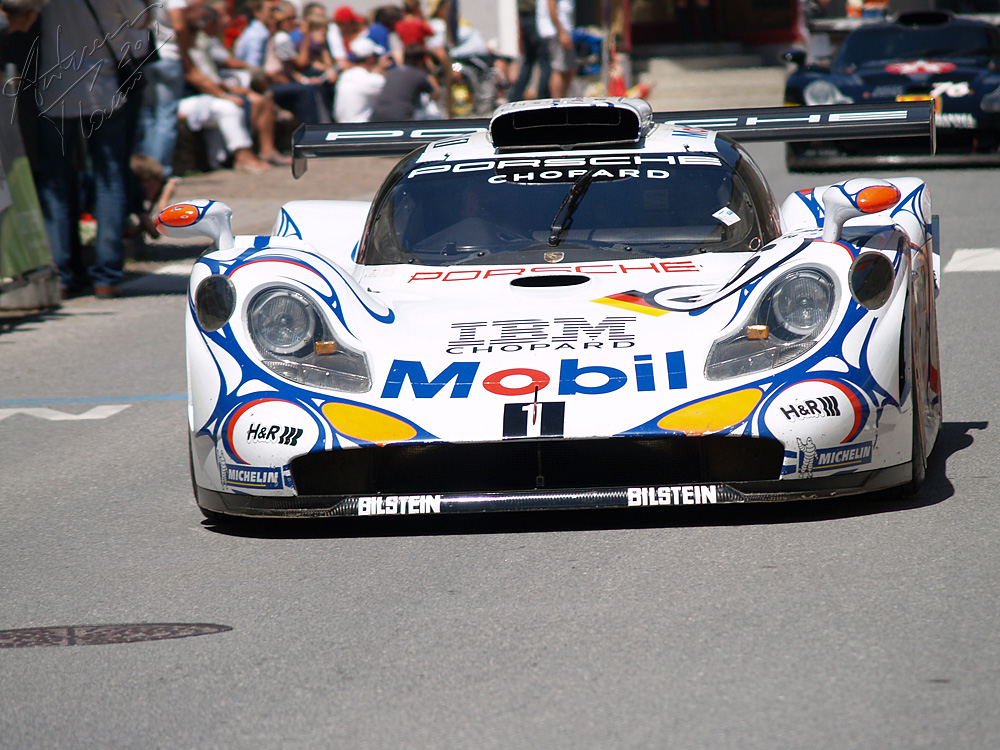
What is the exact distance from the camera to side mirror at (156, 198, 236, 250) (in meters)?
5.12

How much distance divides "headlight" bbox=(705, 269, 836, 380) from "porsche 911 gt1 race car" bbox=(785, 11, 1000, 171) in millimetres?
9518

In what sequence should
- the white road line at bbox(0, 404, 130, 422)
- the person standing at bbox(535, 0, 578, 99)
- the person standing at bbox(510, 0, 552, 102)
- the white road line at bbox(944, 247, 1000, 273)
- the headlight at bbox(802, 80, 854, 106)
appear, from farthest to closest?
the person standing at bbox(510, 0, 552, 102)
the person standing at bbox(535, 0, 578, 99)
the headlight at bbox(802, 80, 854, 106)
the white road line at bbox(944, 247, 1000, 273)
the white road line at bbox(0, 404, 130, 422)

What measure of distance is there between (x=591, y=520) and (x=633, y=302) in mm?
695

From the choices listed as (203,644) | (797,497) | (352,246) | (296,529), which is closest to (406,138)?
(352,246)

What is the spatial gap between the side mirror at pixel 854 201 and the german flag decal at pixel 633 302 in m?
0.60

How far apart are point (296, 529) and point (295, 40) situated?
16.3m

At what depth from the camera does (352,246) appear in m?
5.89

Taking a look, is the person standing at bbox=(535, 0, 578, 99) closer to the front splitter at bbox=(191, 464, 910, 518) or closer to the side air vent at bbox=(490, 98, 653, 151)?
the side air vent at bbox=(490, 98, 653, 151)

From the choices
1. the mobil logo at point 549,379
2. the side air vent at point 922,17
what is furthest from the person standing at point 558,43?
the mobil logo at point 549,379

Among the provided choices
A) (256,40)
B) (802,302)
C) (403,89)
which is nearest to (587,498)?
(802,302)

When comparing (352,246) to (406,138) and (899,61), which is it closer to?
(406,138)

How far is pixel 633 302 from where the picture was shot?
459 cm

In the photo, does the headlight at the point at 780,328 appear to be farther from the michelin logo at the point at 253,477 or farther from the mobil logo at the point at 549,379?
the michelin logo at the point at 253,477

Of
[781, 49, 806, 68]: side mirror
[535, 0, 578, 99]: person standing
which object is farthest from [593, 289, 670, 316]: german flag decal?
[535, 0, 578, 99]: person standing
